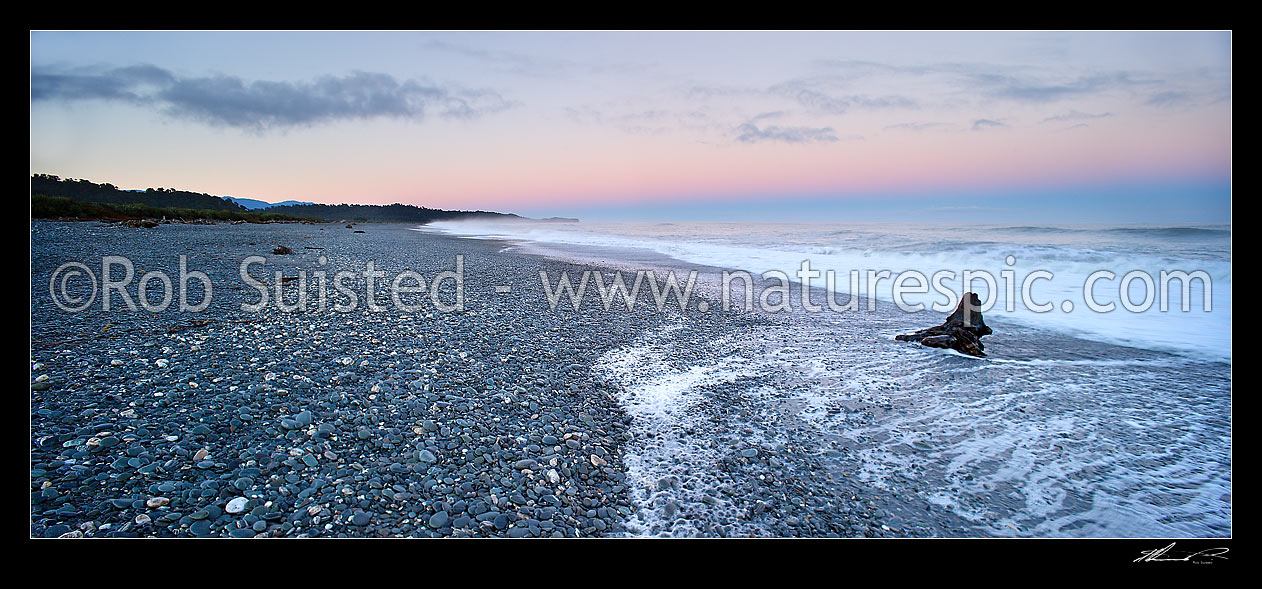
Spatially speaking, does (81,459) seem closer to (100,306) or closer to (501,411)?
(501,411)

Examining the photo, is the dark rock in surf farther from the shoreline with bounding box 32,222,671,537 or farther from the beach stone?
the beach stone

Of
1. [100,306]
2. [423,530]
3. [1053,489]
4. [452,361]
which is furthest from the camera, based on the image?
[100,306]

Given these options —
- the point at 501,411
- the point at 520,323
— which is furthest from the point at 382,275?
the point at 501,411

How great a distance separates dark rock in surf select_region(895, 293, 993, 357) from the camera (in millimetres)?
6859

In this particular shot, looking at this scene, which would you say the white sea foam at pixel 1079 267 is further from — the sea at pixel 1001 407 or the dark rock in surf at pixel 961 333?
the dark rock in surf at pixel 961 333

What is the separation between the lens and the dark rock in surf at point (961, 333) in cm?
686

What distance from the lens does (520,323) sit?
8.04 meters

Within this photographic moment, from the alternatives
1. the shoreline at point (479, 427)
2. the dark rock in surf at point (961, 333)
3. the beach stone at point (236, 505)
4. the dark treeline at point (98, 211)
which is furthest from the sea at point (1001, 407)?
the dark treeline at point (98, 211)

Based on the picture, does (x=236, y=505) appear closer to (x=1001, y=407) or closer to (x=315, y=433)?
(x=315, y=433)
